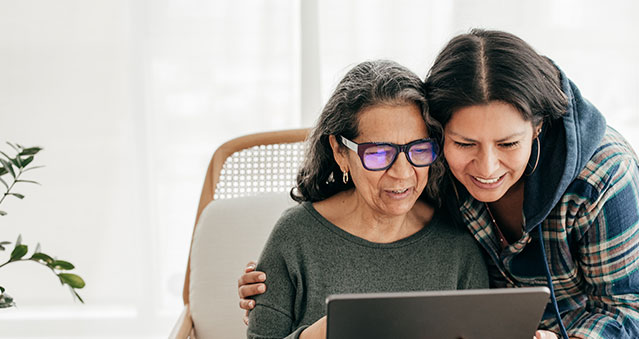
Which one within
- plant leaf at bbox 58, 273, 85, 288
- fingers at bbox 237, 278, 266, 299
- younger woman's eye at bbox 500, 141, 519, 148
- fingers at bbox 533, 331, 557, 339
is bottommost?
fingers at bbox 533, 331, 557, 339

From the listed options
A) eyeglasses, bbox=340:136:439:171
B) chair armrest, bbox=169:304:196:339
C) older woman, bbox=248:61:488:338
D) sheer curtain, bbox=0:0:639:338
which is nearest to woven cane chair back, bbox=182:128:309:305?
chair armrest, bbox=169:304:196:339

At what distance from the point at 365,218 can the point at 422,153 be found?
227 millimetres

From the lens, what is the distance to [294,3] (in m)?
2.37

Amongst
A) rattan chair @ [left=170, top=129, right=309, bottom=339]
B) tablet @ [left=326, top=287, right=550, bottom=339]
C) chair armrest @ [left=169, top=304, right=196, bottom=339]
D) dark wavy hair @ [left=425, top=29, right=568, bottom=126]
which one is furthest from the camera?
rattan chair @ [left=170, top=129, right=309, bottom=339]

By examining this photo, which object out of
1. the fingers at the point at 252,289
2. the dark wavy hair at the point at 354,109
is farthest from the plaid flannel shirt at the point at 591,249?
the fingers at the point at 252,289

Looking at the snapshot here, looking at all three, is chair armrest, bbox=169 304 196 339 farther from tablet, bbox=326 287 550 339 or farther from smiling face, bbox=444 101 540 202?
smiling face, bbox=444 101 540 202

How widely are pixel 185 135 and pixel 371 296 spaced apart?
5.40 ft

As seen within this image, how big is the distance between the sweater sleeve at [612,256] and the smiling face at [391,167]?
1.17ft

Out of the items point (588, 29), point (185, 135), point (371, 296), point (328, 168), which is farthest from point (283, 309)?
point (588, 29)

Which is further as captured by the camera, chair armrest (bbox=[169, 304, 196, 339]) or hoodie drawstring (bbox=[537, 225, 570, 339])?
chair armrest (bbox=[169, 304, 196, 339])

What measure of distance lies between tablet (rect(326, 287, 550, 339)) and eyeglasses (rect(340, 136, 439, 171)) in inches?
14.1

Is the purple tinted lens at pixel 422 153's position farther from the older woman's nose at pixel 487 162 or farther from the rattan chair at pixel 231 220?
the rattan chair at pixel 231 220

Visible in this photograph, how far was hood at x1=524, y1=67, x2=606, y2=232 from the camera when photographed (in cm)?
126

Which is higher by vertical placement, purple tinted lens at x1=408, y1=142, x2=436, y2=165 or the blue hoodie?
purple tinted lens at x1=408, y1=142, x2=436, y2=165
